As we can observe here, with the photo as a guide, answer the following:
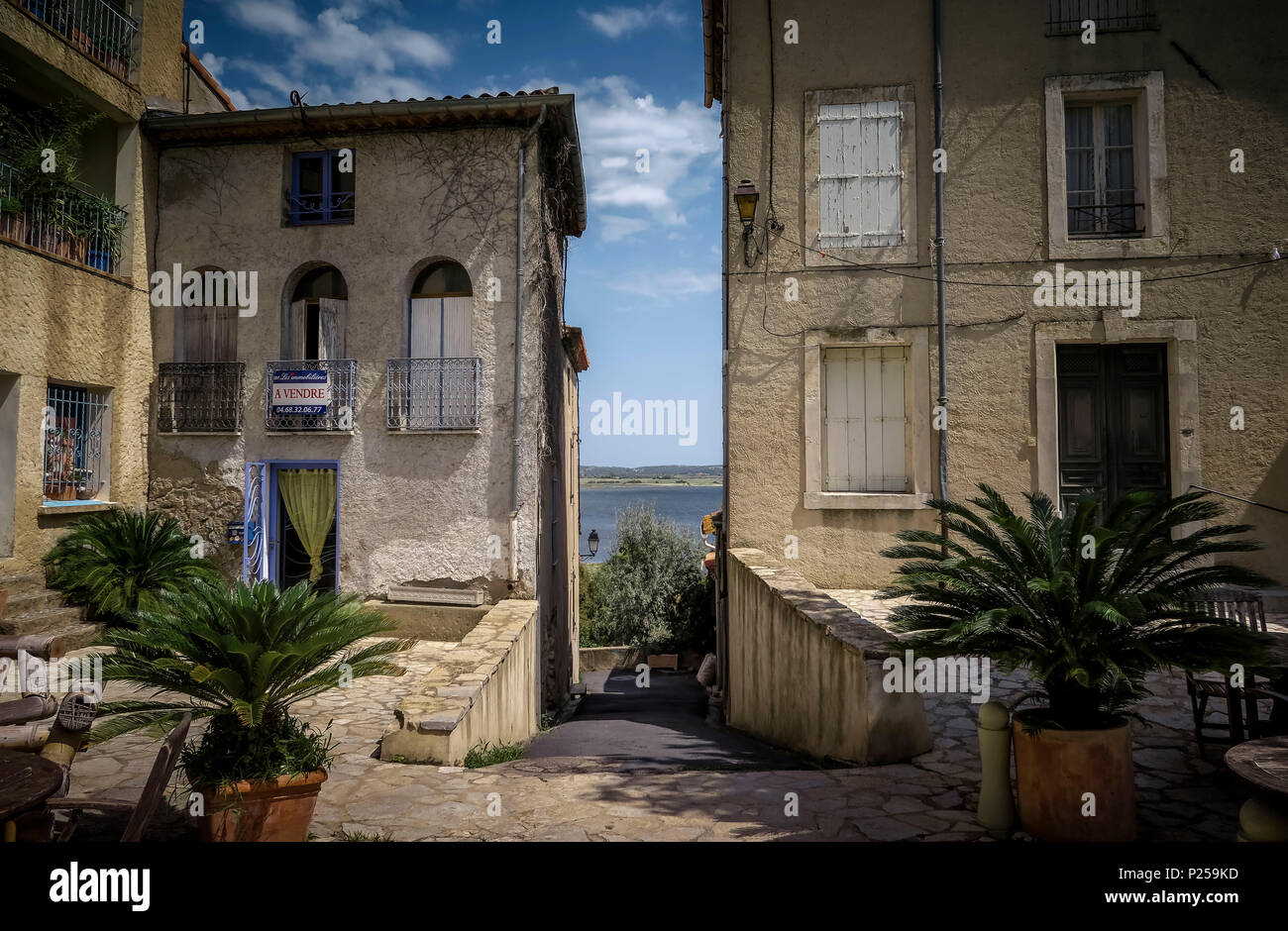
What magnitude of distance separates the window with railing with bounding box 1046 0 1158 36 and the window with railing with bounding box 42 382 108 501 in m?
13.0

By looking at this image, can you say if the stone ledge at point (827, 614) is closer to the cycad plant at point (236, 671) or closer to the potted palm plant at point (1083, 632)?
the potted palm plant at point (1083, 632)

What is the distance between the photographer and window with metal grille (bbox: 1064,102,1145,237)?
361 inches

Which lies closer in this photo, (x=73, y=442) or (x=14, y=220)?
(x=14, y=220)

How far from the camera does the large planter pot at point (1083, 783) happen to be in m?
3.75

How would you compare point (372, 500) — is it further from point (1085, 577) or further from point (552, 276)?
point (1085, 577)

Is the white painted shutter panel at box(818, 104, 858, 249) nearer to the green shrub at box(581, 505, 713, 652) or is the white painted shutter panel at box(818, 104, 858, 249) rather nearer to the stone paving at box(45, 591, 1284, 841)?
the stone paving at box(45, 591, 1284, 841)

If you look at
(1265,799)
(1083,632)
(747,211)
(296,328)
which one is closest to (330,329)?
(296,328)

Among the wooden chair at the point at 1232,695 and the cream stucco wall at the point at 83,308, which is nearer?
the wooden chair at the point at 1232,695

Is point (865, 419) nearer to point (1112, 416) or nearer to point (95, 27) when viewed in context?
point (1112, 416)

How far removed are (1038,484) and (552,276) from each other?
25.0 feet

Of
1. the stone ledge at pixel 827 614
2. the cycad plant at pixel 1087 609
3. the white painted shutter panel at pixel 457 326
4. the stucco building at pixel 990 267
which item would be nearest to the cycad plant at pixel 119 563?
the white painted shutter panel at pixel 457 326

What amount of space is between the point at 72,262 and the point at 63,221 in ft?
1.90

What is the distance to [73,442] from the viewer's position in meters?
9.80

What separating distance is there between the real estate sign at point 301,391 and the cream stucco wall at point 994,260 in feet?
18.3
